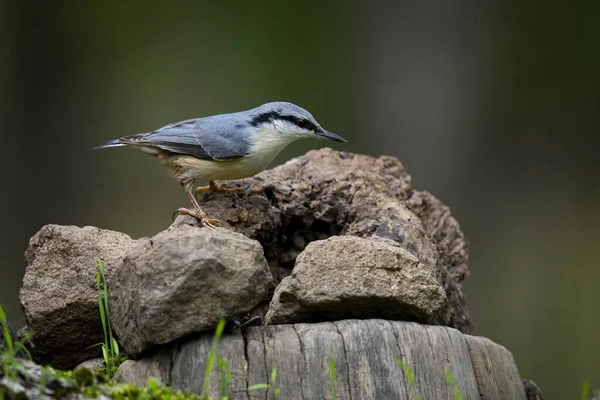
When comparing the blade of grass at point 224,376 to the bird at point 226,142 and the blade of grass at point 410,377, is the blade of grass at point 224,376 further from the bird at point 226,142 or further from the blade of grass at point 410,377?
the bird at point 226,142

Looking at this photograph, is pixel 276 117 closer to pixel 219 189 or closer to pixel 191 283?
pixel 219 189

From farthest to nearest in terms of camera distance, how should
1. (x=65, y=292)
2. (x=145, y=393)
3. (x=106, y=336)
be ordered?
(x=65, y=292) → (x=106, y=336) → (x=145, y=393)

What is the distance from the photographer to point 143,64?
9.27m

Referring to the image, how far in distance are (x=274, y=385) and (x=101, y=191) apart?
639cm

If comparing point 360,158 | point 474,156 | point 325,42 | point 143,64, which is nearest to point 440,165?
point 474,156

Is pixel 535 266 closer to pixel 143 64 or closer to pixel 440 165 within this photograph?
pixel 440 165

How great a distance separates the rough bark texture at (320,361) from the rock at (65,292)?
1.71 ft

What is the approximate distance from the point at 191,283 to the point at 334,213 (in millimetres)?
1661

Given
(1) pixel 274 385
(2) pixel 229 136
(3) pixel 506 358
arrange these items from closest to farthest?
(1) pixel 274 385
(3) pixel 506 358
(2) pixel 229 136

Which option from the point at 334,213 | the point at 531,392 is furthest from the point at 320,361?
the point at 334,213

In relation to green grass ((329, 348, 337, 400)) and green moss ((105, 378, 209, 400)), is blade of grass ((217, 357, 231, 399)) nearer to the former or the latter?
green moss ((105, 378, 209, 400))

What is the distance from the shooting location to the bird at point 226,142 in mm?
4707

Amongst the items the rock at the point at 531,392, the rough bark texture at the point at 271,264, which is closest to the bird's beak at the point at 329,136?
the rough bark texture at the point at 271,264

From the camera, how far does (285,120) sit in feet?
16.0
